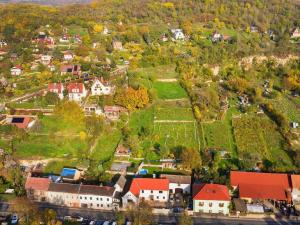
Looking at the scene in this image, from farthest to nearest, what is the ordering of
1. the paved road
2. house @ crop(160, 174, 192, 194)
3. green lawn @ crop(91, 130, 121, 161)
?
green lawn @ crop(91, 130, 121, 161) → house @ crop(160, 174, 192, 194) → the paved road

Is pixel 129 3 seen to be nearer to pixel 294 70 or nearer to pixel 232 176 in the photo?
pixel 294 70

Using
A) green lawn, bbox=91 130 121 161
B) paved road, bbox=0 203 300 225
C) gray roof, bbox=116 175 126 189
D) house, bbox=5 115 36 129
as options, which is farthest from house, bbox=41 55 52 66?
paved road, bbox=0 203 300 225

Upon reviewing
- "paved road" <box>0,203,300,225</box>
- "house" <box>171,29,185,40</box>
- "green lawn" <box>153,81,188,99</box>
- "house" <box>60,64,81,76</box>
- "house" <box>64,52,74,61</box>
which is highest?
"paved road" <box>0,203,300,225</box>

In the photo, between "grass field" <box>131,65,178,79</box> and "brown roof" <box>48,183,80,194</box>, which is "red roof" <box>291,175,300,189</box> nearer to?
"brown roof" <box>48,183,80,194</box>

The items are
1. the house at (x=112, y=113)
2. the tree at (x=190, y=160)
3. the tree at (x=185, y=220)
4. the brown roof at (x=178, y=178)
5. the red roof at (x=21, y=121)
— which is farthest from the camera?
the house at (x=112, y=113)

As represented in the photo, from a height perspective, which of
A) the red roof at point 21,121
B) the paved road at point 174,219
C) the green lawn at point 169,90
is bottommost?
the green lawn at point 169,90

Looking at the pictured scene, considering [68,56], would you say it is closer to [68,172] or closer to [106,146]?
[106,146]

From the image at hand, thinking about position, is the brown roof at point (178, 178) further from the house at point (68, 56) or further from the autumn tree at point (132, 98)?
the house at point (68, 56)

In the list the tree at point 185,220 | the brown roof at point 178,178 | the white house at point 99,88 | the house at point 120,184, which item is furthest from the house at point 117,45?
the tree at point 185,220
